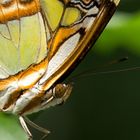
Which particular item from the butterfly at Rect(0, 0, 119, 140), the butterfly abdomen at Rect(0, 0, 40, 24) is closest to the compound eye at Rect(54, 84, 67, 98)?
the butterfly at Rect(0, 0, 119, 140)

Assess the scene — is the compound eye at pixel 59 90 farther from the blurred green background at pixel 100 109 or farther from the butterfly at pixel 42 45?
the blurred green background at pixel 100 109

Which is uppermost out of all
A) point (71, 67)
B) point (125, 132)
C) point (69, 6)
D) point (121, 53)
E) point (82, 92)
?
point (69, 6)

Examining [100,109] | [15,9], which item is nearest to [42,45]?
[15,9]

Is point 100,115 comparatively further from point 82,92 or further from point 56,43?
point 56,43

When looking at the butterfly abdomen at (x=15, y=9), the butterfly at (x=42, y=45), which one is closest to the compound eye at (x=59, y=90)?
the butterfly at (x=42, y=45)

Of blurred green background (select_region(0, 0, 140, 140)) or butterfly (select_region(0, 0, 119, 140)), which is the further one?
blurred green background (select_region(0, 0, 140, 140))

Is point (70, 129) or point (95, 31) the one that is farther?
point (70, 129)

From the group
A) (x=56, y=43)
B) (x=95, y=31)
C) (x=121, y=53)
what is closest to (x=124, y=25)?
(x=95, y=31)

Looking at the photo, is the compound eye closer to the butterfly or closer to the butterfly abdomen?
the butterfly
